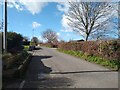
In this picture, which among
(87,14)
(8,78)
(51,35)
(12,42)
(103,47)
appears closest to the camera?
(8,78)

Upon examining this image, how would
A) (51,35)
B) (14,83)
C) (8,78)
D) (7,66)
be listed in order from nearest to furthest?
(14,83)
(8,78)
(7,66)
(51,35)

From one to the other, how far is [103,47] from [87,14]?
21.8 m

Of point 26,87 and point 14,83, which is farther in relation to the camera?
point 14,83

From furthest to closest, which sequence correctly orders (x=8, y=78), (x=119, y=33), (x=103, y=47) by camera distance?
(x=119, y=33) → (x=103, y=47) → (x=8, y=78)

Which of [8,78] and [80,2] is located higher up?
[80,2]

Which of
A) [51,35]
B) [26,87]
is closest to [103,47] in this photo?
Result: [26,87]

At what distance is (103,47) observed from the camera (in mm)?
20688

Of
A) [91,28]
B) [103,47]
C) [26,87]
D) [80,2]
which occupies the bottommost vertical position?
[26,87]

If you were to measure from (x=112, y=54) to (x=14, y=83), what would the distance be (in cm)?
993

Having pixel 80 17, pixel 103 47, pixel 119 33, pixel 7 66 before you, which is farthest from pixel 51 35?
pixel 7 66

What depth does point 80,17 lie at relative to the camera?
42688 millimetres

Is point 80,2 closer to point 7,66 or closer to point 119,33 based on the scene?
point 119,33

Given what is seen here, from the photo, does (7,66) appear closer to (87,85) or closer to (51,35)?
(87,85)

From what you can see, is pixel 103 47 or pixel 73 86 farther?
pixel 103 47
